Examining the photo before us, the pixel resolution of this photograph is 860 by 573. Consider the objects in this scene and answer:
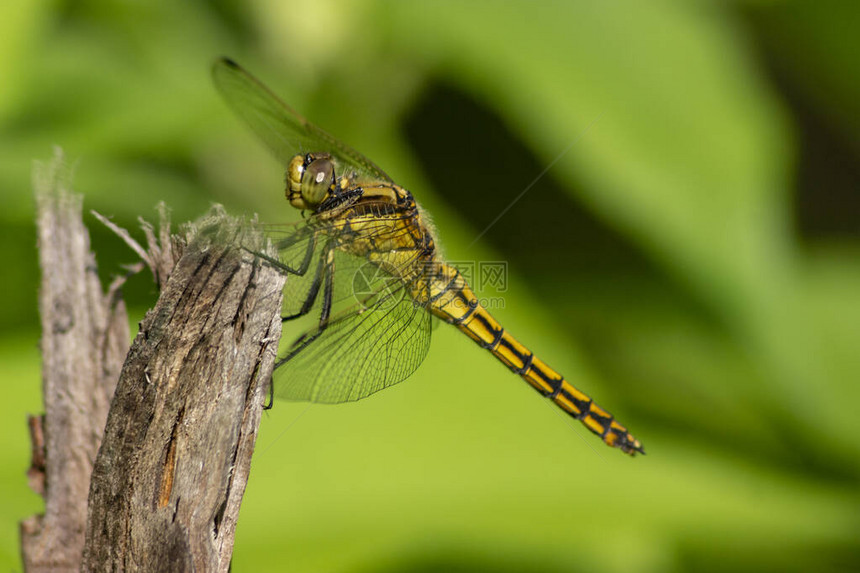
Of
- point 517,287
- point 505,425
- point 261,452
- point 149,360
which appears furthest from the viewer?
point 517,287

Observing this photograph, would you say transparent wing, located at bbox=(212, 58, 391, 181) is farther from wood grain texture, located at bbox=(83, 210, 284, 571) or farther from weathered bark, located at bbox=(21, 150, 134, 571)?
wood grain texture, located at bbox=(83, 210, 284, 571)

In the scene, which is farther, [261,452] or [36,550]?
[261,452]

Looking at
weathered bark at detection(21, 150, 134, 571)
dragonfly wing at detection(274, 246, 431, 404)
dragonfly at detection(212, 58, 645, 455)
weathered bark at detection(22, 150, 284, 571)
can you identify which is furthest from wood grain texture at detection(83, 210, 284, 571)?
dragonfly wing at detection(274, 246, 431, 404)

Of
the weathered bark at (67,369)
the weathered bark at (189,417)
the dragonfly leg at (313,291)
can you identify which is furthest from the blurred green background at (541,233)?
the weathered bark at (189,417)

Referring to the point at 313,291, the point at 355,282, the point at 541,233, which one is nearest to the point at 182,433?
the point at 313,291

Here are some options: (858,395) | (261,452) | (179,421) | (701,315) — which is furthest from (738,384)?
(179,421)

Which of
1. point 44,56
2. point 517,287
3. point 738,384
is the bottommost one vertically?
point 738,384

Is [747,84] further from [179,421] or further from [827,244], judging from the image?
[179,421]
